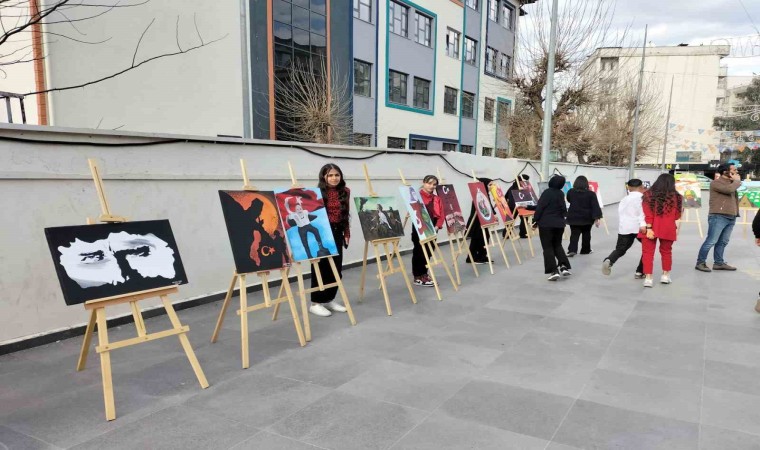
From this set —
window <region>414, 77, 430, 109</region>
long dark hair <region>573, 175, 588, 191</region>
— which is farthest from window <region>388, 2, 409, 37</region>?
long dark hair <region>573, 175, 588, 191</region>

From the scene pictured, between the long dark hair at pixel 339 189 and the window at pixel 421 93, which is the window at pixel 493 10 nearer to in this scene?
the window at pixel 421 93

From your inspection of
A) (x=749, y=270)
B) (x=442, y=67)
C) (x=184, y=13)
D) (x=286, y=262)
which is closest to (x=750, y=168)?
(x=442, y=67)

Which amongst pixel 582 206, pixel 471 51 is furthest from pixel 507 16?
pixel 582 206

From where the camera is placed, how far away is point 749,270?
8172 millimetres

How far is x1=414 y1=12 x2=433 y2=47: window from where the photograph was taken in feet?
77.0

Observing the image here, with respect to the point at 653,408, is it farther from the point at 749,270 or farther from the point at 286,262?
the point at 749,270

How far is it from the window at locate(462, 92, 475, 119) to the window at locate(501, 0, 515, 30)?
668cm

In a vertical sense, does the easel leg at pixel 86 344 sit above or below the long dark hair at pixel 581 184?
below

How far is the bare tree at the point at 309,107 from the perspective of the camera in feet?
51.4

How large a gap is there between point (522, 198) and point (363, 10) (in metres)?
13.6

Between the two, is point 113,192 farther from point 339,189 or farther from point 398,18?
point 398,18

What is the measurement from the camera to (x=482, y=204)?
8.17m

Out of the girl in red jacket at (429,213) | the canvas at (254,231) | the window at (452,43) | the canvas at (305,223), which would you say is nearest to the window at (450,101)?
the window at (452,43)

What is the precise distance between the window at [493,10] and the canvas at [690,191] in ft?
66.1
